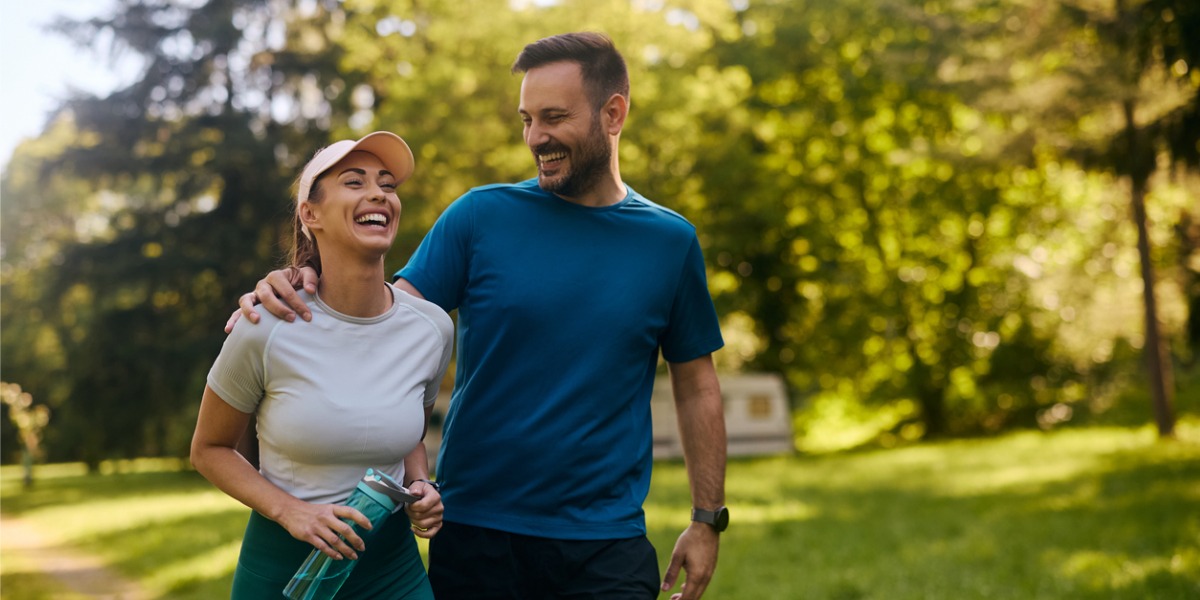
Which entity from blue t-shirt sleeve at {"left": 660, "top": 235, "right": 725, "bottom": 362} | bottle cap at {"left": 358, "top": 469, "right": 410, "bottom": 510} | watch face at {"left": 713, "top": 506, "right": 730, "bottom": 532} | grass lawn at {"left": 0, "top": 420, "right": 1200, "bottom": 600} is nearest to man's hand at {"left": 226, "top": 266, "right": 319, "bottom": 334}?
bottle cap at {"left": 358, "top": 469, "right": 410, "bottom": 510}

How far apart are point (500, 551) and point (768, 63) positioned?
28.1 metres

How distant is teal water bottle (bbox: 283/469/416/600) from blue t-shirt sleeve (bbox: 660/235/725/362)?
1249mm

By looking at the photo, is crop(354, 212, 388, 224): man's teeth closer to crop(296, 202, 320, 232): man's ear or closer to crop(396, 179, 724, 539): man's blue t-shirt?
crop(296, 202, 320, 232): man's ear

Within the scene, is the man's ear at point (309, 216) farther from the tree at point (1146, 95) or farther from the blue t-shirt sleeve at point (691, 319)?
the tree at point (1146, 95)

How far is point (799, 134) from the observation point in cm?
3169

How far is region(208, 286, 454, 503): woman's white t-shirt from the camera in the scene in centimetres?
280

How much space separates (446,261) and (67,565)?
452 inches

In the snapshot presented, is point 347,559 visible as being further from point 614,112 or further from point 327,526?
point 614,112

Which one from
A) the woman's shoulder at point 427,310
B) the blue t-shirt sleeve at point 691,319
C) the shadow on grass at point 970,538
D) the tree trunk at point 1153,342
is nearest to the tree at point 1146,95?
the tree trunk at point 1153,342

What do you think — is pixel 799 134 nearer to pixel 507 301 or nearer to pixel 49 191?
pixel 49 191

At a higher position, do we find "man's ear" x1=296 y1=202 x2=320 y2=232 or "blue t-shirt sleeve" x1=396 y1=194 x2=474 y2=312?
"man's ear" x1=296 y1=202 x2=320 y2=232

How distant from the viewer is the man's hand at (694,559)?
12.2ft

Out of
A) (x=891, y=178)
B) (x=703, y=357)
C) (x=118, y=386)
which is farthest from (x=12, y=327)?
(x=703, y=357)

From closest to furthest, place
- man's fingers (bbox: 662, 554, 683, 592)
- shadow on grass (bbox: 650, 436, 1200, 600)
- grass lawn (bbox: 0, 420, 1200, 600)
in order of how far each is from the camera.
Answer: man's fingers (bbox: 662, 554, 683, 592) < shadow on grass (bbox: 650, 436, 1200, 600) < grass lawn (bbox: 0, 420, 1200, 600)
